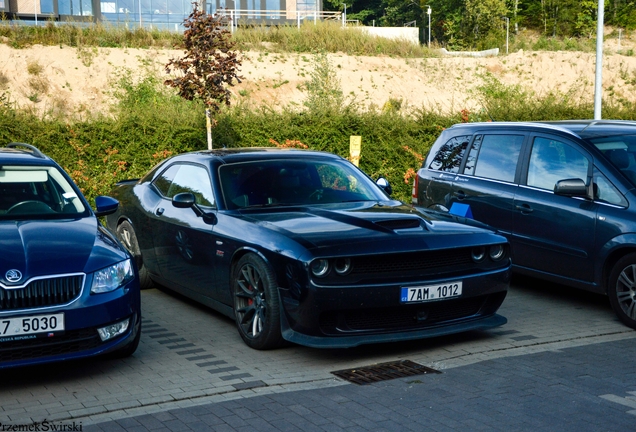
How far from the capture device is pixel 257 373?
19.5 feet

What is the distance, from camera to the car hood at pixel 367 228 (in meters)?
6.11

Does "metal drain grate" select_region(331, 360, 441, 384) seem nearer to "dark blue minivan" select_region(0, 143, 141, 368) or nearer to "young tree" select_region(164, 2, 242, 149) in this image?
"dark blue minivan" select_region(0, 143, 141, 368)

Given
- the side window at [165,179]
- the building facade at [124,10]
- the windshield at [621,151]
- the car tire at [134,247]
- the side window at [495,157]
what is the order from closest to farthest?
the windshield at [621,151] < the side window at [165,179] < the side window at [495,157] < the car tire at [134,247] < the building facade at [124,10]

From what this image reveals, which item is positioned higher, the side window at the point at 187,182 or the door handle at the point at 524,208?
the side window at the point at 187,182

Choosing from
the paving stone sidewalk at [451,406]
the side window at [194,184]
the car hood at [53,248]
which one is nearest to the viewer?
the paving stone sidewalk at [451,406]

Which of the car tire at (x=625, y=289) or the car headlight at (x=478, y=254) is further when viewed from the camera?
the car tire at (x=625, y=289)

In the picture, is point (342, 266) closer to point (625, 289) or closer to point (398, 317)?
point (398, 317)

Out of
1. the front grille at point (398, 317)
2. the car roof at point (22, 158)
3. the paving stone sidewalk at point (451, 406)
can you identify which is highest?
the car roof at point (22, 158)

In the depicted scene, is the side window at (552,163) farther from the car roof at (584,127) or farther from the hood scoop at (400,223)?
the hood scoop at (400,223)

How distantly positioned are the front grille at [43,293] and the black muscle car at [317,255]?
1455 mm

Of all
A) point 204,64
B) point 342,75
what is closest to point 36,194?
point 204,64

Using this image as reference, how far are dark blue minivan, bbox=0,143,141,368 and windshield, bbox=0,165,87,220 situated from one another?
0.08 feet

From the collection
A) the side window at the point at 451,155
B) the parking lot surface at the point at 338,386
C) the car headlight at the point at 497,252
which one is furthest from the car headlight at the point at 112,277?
the side window at the point at 451,155

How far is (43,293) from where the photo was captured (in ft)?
18.0
